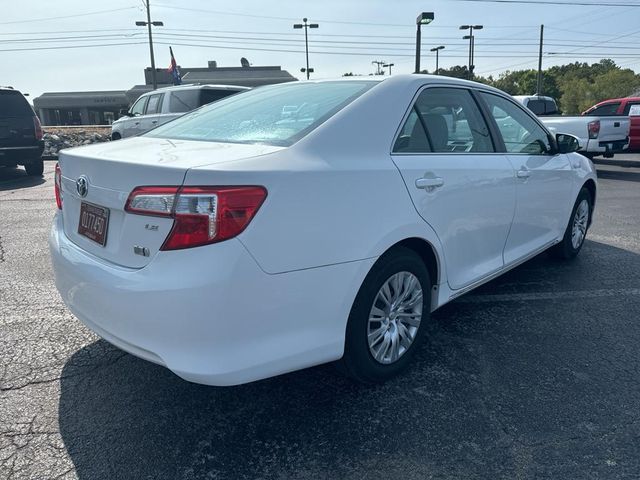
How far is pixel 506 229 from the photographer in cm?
373

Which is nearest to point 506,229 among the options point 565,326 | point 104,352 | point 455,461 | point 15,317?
point 565,326

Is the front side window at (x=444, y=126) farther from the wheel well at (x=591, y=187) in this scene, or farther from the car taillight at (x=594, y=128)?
the car taillight at (x=594, y=128)

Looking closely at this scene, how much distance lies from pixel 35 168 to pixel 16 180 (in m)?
0.51

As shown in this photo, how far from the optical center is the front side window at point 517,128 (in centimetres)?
385

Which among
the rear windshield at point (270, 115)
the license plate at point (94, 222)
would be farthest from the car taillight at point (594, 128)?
the license plate at point (94, 222)

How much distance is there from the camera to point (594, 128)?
12.6 meters

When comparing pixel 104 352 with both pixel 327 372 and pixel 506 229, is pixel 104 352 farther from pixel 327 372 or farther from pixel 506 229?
pixel 506 229

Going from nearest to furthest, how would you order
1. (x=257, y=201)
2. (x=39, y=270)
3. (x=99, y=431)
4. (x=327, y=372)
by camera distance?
(x=257, y=201)
(x=99, y=431)
(x=327, y=372)
(x=39, y=270)

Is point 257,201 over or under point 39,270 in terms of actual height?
over

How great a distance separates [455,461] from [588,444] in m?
0.65

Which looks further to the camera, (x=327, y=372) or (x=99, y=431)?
(x=327, y=372)

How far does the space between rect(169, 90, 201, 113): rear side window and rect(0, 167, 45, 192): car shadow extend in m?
3.37

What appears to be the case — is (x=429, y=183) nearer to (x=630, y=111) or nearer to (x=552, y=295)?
(x=552, y=295)

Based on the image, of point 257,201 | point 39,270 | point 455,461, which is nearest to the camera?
point 257,201
